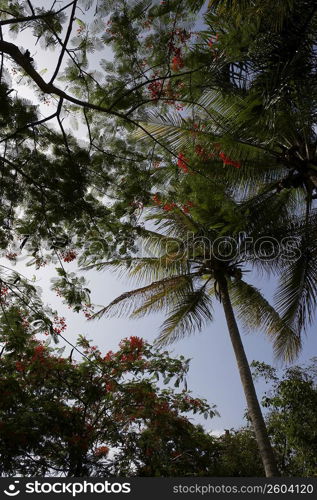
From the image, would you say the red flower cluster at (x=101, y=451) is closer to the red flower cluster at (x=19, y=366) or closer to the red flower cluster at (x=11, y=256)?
the red flower cluster at (x=19, y=366)

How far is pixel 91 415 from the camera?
6578 millimetres

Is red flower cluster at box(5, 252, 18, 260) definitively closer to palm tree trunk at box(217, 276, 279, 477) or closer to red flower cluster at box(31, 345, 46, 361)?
red flower cluster at box(31, 345, 46, 361)

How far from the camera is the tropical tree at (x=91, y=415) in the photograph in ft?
17.2

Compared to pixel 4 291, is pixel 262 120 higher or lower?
higher

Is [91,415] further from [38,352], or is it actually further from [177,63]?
[177,63]

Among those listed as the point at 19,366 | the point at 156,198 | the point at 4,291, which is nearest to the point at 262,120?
the point at 156,198

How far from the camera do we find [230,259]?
924 centimetres

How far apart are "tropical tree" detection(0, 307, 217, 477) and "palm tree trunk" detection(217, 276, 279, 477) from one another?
2.98ft

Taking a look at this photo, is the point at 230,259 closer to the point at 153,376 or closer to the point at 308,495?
the point at 153,376

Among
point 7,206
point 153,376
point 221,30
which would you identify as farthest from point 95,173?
point 153,376

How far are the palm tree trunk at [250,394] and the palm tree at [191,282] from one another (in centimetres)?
3

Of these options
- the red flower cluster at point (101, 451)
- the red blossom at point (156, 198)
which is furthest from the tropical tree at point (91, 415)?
the red blossom at point (156, 198)

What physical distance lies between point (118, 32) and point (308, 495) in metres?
6.01

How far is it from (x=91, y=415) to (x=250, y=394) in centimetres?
323
